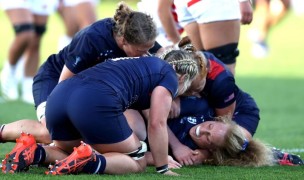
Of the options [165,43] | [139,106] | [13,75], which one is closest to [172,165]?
[139,106]

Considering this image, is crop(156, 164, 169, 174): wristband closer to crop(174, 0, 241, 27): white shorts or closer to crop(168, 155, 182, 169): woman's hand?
crop(168, 155, 182, 169): woman's hand

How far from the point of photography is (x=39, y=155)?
17.9 ft

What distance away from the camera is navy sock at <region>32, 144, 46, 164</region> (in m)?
5.43

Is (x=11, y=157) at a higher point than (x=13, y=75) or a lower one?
higher

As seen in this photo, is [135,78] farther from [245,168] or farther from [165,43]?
[165,43]

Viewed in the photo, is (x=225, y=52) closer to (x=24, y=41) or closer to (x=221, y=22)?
(x=221, y=22)

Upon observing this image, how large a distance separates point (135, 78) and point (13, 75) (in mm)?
5478

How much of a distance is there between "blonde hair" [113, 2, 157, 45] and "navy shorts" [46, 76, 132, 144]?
57 cm

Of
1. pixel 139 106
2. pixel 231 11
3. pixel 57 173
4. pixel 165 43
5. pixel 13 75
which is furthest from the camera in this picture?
pixel 13 75

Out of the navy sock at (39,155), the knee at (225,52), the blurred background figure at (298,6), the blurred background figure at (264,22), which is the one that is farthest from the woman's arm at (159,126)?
the blurred background figure at (298,6)

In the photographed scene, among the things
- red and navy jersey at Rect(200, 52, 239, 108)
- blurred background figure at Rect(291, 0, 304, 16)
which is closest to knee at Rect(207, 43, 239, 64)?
red and navy jersey at Rect(200, 52, 239, 108)

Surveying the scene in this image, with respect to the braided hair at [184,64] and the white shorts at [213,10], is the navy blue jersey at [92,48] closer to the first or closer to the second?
the braided hair at [184,64]

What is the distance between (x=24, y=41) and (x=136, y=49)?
14.9 ft

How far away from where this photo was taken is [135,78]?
216 inches
